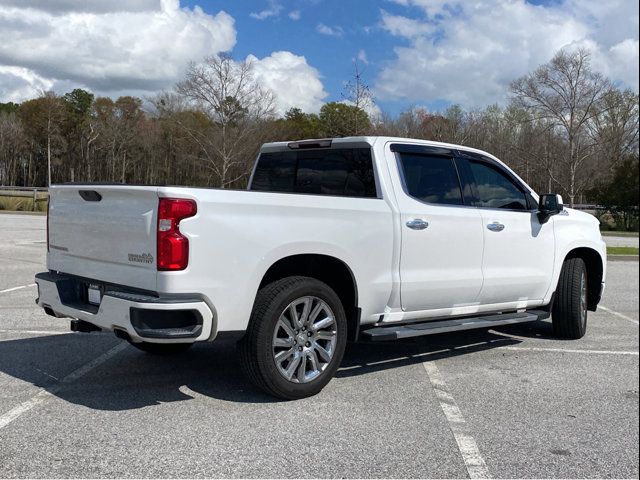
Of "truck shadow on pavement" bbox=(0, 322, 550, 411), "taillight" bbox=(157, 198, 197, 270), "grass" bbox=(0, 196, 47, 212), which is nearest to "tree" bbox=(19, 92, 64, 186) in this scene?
"grass" bbox=(0, 196, 47, 212)

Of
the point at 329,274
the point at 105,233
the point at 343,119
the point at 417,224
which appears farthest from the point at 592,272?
the point at 343,119

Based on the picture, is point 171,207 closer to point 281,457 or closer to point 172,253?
point 172,253

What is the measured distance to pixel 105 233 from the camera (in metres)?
4.52

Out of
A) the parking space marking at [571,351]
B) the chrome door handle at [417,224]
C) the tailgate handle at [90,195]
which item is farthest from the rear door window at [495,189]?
the tailgate handle at [90,195]

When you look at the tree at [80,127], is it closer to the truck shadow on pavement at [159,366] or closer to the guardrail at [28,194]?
the guardrail at [28,194]

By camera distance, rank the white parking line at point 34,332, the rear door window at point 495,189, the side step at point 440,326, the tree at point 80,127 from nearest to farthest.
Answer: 1. the side step at point 440,326
2. the rear door window at point 495,189
3. the white parking line at point 34,332
4. the tree at point 80,127

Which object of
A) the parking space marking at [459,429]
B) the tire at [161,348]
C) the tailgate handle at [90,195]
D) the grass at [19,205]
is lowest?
the parking space marking at [459,429]

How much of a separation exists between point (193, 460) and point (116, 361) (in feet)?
8.02

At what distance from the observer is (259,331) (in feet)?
14.4

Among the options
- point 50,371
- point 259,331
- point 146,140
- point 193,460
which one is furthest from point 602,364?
point 146,140

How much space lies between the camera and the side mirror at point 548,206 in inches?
242

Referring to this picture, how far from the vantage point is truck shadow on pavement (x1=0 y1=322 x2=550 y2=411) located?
4711 millimetres

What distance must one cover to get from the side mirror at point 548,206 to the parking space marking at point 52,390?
4331 millimetres

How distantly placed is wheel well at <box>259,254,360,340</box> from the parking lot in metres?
0.59
